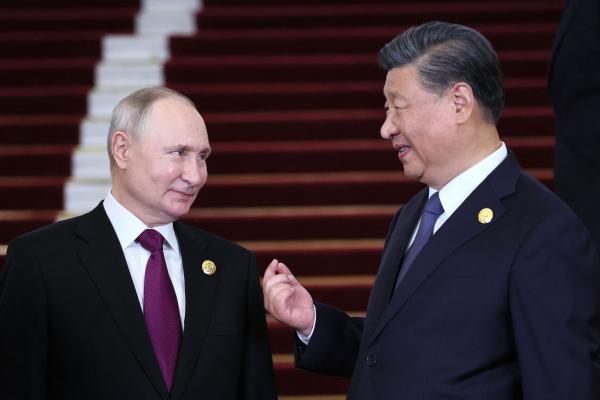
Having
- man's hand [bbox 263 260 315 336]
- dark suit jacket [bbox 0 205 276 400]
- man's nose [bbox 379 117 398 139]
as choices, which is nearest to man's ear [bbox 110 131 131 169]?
dark suit jacket [bbox 0 205 276 400]

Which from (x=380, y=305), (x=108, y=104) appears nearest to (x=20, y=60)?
(x=108, y=104)

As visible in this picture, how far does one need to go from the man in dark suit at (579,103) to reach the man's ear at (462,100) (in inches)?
51.8

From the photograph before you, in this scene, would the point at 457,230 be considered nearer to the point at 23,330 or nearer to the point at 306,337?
the point at 306,337

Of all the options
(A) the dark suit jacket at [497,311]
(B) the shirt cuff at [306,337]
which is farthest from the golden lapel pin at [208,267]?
(A) the dark suit jacket at [497,311]

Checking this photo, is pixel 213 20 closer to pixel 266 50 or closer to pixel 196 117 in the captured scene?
pixel 266 50

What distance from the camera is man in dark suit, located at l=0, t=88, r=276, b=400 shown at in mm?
2256

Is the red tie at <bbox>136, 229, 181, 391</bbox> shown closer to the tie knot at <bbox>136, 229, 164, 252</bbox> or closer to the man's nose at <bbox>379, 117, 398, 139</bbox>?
the tie knot at <bbox>136, 229, 164, 252</bbox>

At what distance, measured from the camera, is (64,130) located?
544 cm

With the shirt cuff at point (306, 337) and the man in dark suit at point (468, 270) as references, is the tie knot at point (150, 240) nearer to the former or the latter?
the man in dark suit at point (468, 270)

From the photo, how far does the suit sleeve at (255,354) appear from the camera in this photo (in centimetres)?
246

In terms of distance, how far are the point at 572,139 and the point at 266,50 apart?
9.02ft

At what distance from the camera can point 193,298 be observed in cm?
238

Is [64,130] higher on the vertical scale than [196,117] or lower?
lower

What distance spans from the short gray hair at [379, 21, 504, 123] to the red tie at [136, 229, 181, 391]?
0.70 meters
